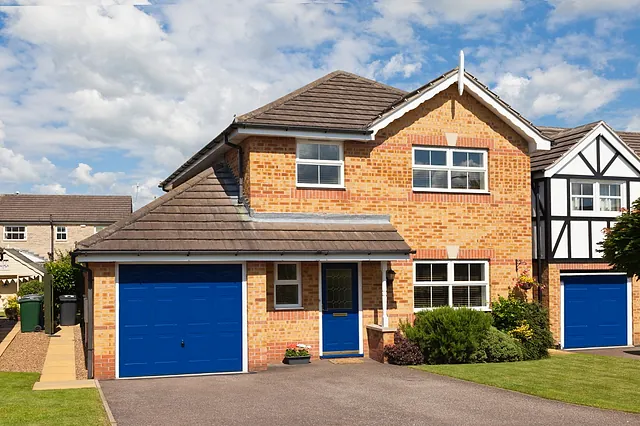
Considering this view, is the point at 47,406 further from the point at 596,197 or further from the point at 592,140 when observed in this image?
the point at 592,140

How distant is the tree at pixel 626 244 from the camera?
687 inches

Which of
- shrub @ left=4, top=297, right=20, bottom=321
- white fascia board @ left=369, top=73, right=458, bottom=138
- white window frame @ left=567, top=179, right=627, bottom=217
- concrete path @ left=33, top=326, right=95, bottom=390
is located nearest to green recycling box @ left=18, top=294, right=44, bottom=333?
concrete path @ left=33, top=326, right=95, bottom=390

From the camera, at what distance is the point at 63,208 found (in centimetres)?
5334

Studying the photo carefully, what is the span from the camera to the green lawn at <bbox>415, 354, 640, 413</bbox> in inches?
480

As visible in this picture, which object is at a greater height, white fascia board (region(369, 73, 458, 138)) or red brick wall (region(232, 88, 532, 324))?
white fascia board (region(369, 73, 458, 138))

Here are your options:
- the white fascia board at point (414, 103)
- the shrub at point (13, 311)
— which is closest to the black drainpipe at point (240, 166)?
the white fascia board at point (414, 103)

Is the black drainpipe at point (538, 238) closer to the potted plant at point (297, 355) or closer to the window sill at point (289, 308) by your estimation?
the window sill at point (289, 308)

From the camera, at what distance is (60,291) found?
2603cm

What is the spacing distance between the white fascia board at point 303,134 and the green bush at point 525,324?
18.0 feet

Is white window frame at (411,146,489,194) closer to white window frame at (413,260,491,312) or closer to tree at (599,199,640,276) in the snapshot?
white window frame at (413,260,491,312)

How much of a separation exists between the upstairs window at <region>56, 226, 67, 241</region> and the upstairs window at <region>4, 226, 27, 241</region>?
7.03ft

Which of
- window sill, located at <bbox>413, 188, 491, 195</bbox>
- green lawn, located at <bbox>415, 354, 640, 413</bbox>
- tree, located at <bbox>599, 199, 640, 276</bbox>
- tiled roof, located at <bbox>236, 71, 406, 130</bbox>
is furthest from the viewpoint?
window sill, located at <bbox>413, 188, 491, 195</bbox>

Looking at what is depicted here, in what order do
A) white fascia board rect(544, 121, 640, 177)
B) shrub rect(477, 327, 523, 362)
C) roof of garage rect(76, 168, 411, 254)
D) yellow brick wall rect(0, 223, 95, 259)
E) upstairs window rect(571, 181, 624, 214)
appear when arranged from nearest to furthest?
roof of garage rect(76, 168, 411, 254) → shrub rect(477, 327, 523, 362) → white fascia board rect(544, 121, 640, 177) → upstairs window rect(571, 181, 624, 214) → yellow brick wall rect(0, 223, 95, 259)

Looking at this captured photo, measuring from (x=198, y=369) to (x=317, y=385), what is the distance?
9.97 feet
